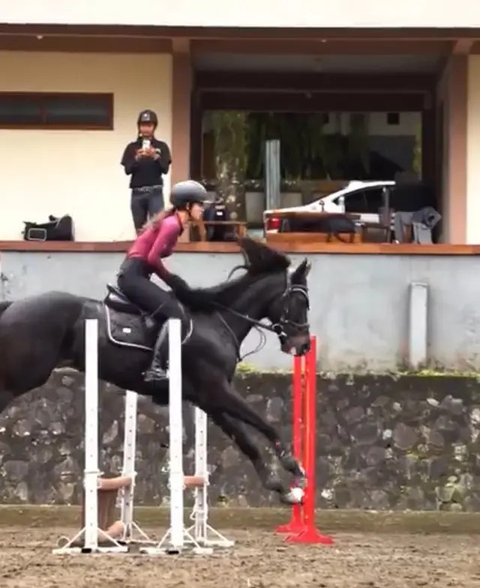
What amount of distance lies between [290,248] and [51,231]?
3.42 metres

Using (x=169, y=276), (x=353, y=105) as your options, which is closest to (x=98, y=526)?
(x=169, y=276)

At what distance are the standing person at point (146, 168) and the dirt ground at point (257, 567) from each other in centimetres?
646

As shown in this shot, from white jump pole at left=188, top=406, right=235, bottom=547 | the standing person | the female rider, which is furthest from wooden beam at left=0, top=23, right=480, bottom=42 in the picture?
white jump pole at left=188, top=406, right=235, bottom=547

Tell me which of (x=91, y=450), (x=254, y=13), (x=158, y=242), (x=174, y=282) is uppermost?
(x=254, y=13)

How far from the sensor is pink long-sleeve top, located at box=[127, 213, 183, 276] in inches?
487

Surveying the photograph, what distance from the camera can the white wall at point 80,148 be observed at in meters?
21.5

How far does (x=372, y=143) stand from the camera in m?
25.2

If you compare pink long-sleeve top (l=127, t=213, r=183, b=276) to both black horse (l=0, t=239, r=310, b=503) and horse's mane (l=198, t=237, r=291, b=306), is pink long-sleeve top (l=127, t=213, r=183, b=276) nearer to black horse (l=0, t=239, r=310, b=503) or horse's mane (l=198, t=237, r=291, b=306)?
black horse (l=0, t=239, r=310, b=503)

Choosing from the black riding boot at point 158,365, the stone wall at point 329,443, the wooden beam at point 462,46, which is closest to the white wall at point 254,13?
the wooden beam at point 462,46

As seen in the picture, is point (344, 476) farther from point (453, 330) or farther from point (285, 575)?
point (285, 575)

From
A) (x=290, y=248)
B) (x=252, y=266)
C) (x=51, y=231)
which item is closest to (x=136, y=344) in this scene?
(x=252, y=266)

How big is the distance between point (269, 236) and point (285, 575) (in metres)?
9.66

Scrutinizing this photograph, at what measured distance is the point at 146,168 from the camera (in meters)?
A: 19.3

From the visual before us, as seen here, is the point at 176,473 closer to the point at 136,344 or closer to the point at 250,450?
the point at 250,450
